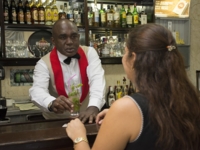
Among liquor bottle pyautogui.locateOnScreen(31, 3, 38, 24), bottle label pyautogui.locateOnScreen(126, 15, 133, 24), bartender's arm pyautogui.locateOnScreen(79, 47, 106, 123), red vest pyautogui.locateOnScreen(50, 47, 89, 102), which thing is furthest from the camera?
bottle label pyautogui.locateOnScreen(126, 15, 133, 24)

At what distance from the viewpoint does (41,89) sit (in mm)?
2012

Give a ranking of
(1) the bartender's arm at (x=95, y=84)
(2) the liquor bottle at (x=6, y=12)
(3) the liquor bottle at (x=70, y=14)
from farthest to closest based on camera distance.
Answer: (3) the liquor bottle at (x=70, y=14) → (2) the liquor bottle at (x=6, y=12) → (1) the bartender's arm at (x=95, y=84)

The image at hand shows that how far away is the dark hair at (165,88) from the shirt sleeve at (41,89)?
984mm

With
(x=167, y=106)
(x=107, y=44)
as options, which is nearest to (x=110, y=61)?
(x=107, y=44)


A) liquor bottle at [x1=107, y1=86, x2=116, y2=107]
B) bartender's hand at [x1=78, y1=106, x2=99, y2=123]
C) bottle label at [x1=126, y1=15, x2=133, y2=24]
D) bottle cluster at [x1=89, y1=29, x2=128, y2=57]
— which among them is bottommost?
liquor bottle at [x1=107, y1=86, x2=116, y2=107]

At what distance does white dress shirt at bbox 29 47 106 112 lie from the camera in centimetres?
186

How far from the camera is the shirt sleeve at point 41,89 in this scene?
185 cm

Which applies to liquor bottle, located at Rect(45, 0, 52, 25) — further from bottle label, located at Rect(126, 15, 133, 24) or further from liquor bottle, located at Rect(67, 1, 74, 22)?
bottle label, located at Rect(126, 15, 133, 24)

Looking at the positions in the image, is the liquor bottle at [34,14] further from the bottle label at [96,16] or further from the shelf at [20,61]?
the bottle label at [96,16]

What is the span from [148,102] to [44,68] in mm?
1376

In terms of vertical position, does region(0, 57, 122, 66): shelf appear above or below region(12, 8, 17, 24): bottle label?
below

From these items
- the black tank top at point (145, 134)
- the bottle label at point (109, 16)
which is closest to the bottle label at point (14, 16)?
the bottle label at point (109, 16)

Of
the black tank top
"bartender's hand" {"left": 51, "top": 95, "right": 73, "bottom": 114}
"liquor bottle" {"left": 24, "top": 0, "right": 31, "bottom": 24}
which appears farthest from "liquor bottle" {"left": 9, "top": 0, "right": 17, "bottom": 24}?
the black tank top

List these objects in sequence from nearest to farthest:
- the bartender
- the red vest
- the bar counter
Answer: the bar counter < the bartender < the red vest
